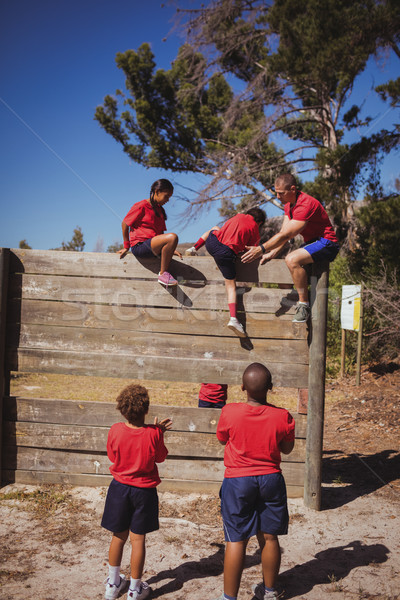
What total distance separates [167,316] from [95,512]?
1925mm

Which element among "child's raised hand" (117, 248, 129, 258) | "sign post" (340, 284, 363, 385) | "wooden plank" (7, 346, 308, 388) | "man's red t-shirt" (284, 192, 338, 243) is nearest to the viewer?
"man's red t-shirt" (284, 192, 338, 243)

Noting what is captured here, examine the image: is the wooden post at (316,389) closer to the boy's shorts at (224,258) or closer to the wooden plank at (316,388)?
the wooden plank at (316,388)

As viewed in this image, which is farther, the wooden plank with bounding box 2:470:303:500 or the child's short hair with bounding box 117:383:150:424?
the wooden plank with bounding box 2:470:303:500

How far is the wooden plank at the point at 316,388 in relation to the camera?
4387mm

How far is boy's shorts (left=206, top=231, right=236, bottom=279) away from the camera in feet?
14.4

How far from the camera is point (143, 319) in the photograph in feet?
15.0

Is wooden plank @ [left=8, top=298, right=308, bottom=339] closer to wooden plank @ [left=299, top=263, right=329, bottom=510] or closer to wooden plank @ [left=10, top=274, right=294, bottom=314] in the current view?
wooden plank @ [left=10, top=274, right=294, bottom=314]

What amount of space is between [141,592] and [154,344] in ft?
7.17

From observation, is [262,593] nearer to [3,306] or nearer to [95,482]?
[95,482]

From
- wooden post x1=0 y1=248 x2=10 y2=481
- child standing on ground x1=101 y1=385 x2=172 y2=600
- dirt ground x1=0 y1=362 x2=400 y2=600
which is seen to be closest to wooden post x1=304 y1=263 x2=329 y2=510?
dirt ground x1=0 y1=362 x2=400 y2=600

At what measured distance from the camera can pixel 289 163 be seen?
14.4 m

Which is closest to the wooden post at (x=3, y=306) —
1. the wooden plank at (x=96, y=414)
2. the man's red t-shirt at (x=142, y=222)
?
the wooden plank at (x=96, y=414)

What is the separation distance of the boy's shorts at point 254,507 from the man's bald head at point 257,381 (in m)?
0.48

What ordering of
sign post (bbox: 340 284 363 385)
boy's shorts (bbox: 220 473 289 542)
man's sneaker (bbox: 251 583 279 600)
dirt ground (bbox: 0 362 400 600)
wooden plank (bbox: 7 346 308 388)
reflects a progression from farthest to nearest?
sign post (bbox: 340 284 363 385) → wooden plank (bbox: 7 346 308 388) → dirt ground (bbox: 0 362 400 600) → man's sneaker (bbox: 251 583 279 600) → boy's shorts (bbox: 220 473 289 542)
